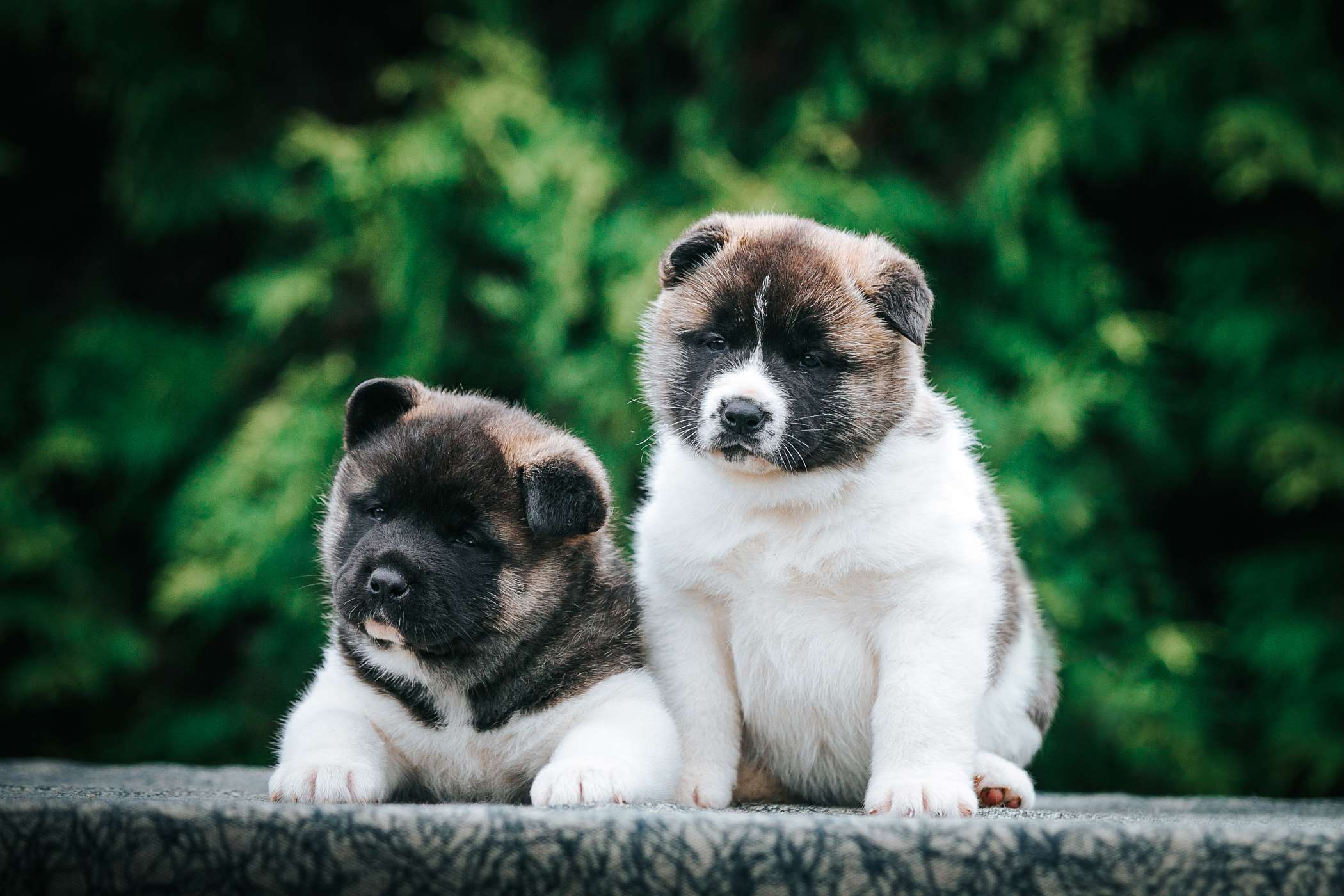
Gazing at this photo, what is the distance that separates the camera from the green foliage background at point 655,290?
6.00 meters

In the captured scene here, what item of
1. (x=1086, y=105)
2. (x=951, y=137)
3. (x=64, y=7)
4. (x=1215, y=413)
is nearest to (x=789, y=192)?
(x=951, y=137)

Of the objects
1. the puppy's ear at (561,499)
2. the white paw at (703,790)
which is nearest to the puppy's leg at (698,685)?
the white paw at (703,790)

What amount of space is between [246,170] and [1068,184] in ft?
15.7

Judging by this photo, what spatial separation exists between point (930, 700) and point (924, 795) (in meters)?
0.24

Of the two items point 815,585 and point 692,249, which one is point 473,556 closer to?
point 815,585

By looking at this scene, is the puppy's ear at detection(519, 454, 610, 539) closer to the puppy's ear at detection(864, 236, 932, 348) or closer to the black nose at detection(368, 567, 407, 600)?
the black nose at detection(368, 567, 407, 600)

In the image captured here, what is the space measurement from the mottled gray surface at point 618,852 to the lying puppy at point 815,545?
74cm

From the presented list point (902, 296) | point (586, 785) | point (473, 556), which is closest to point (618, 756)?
point (586, 785)

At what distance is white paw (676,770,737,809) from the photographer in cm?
301

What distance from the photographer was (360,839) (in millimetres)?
2164

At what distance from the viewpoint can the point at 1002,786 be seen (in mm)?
3246

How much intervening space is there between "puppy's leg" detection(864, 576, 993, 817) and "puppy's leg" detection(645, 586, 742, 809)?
404mm

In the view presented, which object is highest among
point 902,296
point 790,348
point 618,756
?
point 902,296

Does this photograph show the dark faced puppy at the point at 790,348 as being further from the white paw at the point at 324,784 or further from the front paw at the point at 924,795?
the white paw at the point at 324,784
